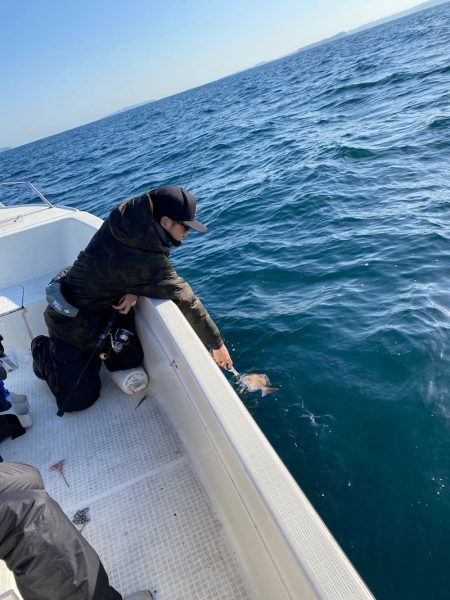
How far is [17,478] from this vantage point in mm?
1632

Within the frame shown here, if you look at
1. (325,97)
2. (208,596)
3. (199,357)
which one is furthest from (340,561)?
(325,97)

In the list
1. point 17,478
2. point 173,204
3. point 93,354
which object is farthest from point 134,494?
point 173,204

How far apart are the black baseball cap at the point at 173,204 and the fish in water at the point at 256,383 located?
194 centimetres

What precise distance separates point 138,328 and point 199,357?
1.23 m

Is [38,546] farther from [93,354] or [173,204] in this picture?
[173,204]

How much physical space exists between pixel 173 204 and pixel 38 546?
2.13 m

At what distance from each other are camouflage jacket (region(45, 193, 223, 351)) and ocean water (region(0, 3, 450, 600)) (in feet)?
4.31

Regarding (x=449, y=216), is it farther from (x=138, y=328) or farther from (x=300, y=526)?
(x=300, y=526)

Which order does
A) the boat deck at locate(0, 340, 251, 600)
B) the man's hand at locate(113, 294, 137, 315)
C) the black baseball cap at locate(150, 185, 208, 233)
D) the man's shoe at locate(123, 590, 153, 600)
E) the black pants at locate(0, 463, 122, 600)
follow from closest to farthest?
the black pants at locate(0, 463, 122, 600)
the man's shoe at locate(123, 590, 153, 600)
the boat deck at locate(0, 340, 251, 600)
the black baseball cap at locate(150, 185, 208, 233)
the man's hand at locate(113, 294, 137, 315)

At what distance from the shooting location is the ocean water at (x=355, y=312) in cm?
294

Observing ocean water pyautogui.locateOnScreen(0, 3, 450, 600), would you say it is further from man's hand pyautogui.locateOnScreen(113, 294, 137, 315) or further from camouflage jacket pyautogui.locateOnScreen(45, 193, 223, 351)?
man's hand pyautogui.locateOnScreen(113, 294, 137, 315)

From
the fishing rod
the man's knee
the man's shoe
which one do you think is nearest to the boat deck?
the man's shoe

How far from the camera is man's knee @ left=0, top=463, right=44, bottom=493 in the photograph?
1566 mm

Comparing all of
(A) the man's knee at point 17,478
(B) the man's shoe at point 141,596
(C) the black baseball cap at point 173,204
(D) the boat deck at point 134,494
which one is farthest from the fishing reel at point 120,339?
(B) the man's shoe at point 141,596
